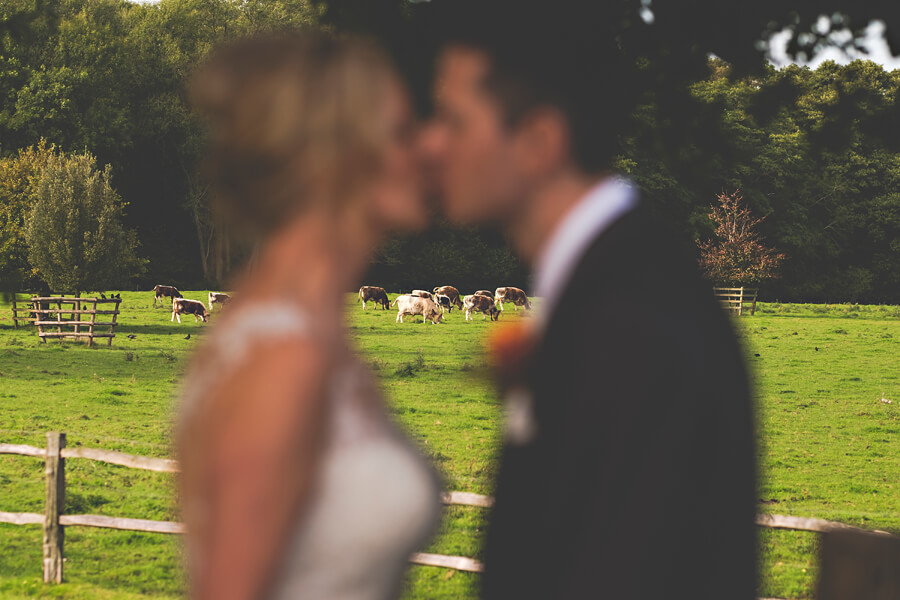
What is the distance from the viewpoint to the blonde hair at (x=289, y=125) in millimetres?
1385

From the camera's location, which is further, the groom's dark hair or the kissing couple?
the groom's dark hair

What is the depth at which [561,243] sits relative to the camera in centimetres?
156

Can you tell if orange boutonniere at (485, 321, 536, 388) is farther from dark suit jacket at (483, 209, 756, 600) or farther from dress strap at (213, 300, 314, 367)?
dress strap at (213, 300, 314, 367)

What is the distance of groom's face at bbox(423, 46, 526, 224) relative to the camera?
1587 millimetres

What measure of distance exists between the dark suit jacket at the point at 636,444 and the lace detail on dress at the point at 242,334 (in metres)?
0.38

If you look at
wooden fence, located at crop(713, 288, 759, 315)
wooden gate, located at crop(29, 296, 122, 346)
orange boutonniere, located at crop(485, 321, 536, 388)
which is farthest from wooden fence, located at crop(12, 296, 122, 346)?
wooden fence, located at crop(713, 288, 759, 315)

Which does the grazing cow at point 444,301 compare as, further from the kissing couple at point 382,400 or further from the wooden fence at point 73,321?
the kissing couple at point 382,400

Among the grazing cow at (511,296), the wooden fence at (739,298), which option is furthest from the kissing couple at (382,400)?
the grazing cow at (511,296)

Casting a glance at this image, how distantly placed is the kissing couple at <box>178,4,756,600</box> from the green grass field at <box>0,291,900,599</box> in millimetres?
133

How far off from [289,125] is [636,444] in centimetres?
67

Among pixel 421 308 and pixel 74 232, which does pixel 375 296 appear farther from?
pixel 74 232

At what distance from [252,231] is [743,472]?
818mm

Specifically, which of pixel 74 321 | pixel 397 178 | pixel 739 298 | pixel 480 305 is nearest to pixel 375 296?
pixel 480 305

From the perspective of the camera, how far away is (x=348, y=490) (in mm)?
1396
